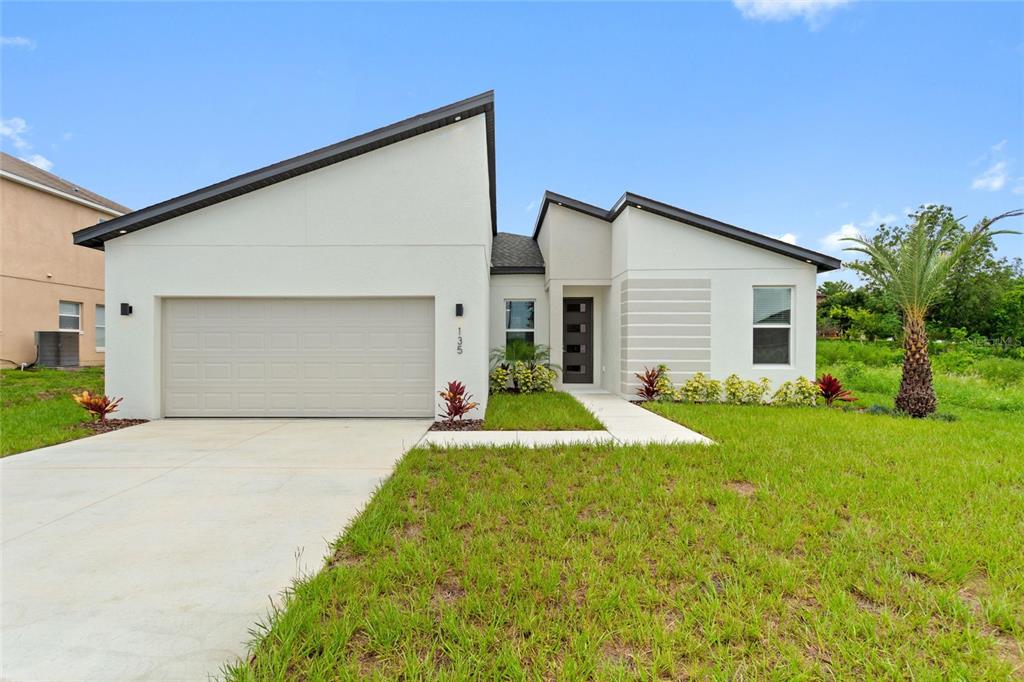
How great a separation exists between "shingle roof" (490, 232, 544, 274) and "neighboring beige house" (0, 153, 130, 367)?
609 inches

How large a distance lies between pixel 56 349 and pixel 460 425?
640 inches

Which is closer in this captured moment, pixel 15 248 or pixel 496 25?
pixel 496 25

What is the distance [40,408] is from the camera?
8.34 meters

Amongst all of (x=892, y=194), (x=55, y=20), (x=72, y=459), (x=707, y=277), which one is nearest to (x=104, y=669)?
(x=72, y=459)

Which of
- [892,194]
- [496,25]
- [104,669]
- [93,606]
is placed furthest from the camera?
[892,194]

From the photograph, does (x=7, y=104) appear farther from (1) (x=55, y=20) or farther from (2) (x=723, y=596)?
(2) (x=723, y=596)

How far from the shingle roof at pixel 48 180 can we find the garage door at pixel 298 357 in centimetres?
1302

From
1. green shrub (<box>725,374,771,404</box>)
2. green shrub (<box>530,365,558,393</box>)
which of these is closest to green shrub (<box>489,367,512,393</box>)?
green shrub (<box>530,365,558,393</box>)

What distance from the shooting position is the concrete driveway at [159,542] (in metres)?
2.10

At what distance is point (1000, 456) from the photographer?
512cm

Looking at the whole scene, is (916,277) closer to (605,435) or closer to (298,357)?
(605,435)

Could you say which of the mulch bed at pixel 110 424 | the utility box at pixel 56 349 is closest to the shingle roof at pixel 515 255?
Answer: the mulch bed at pixel 110 424

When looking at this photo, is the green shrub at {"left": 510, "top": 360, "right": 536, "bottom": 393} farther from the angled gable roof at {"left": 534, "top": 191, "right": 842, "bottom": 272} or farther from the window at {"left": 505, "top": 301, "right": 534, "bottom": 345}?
the angled gable roof at {"left": 534, "top": 191, "right": 842, "bottom": 272}

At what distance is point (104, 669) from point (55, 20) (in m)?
14.7
